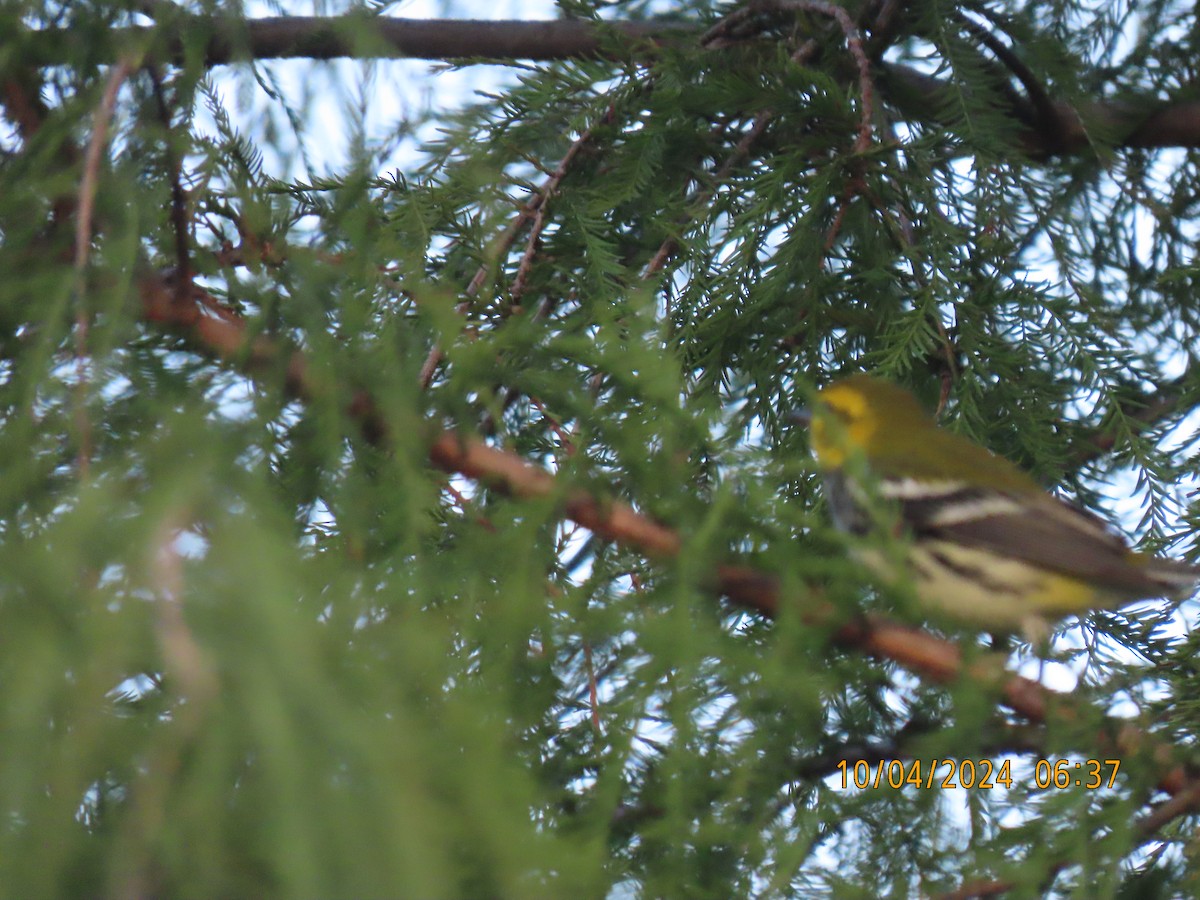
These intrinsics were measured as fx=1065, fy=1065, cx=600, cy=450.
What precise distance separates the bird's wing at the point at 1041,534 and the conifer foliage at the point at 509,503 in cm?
8

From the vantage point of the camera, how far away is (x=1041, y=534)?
1952 millimetres

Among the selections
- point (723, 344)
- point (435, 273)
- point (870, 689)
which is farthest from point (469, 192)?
point (870, 689)

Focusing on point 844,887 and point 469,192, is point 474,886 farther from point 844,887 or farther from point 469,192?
point 469,192

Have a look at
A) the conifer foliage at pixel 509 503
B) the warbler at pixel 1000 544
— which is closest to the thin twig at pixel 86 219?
the conifer foliage at pixel 509 503

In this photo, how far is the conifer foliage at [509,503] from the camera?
0.64 m

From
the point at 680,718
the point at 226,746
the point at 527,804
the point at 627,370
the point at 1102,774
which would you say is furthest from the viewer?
the point at 1102,774

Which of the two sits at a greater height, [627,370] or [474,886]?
[627,370]

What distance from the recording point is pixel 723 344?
179cm

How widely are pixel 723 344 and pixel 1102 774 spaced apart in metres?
0.90

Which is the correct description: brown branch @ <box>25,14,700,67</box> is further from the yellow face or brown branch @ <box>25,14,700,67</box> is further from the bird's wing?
the bird's wing
